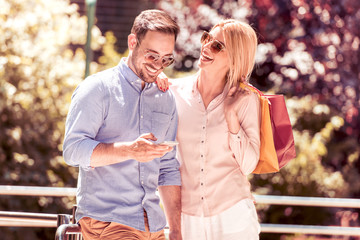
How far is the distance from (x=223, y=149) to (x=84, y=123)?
95cm

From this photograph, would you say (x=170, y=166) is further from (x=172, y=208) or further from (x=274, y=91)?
(x=274, y=91)

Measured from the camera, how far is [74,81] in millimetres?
8516

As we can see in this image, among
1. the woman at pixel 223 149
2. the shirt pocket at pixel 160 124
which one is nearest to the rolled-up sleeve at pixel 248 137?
the woman at pixel 223 149

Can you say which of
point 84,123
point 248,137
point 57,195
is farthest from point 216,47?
point 57,195

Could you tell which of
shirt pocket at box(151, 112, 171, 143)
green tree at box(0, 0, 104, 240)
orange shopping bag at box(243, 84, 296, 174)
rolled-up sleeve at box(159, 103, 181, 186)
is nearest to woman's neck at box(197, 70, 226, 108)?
orange shopping bag at box(243, 84, 296, 174)

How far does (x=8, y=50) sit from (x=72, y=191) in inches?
167

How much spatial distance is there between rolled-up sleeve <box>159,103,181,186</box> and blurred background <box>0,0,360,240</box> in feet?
14.9

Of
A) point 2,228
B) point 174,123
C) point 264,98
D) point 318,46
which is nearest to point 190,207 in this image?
point 174,123

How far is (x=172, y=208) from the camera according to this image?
3.39 meters

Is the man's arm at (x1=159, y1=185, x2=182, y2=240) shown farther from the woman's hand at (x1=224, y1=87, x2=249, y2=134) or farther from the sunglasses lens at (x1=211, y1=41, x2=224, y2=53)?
the sunglasses lens at (x1=211, y1=41, x2=224, y2=53)

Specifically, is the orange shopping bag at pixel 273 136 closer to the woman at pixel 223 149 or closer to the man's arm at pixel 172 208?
the woman at pixel 223 149

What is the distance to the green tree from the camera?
7.87 m

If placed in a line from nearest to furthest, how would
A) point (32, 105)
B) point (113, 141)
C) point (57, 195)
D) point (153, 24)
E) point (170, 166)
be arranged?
point (113, 141) → point (153, 24) → point (170, 166) → point (57, 195) → point (32, 105)

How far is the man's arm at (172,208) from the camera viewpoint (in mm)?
3375
